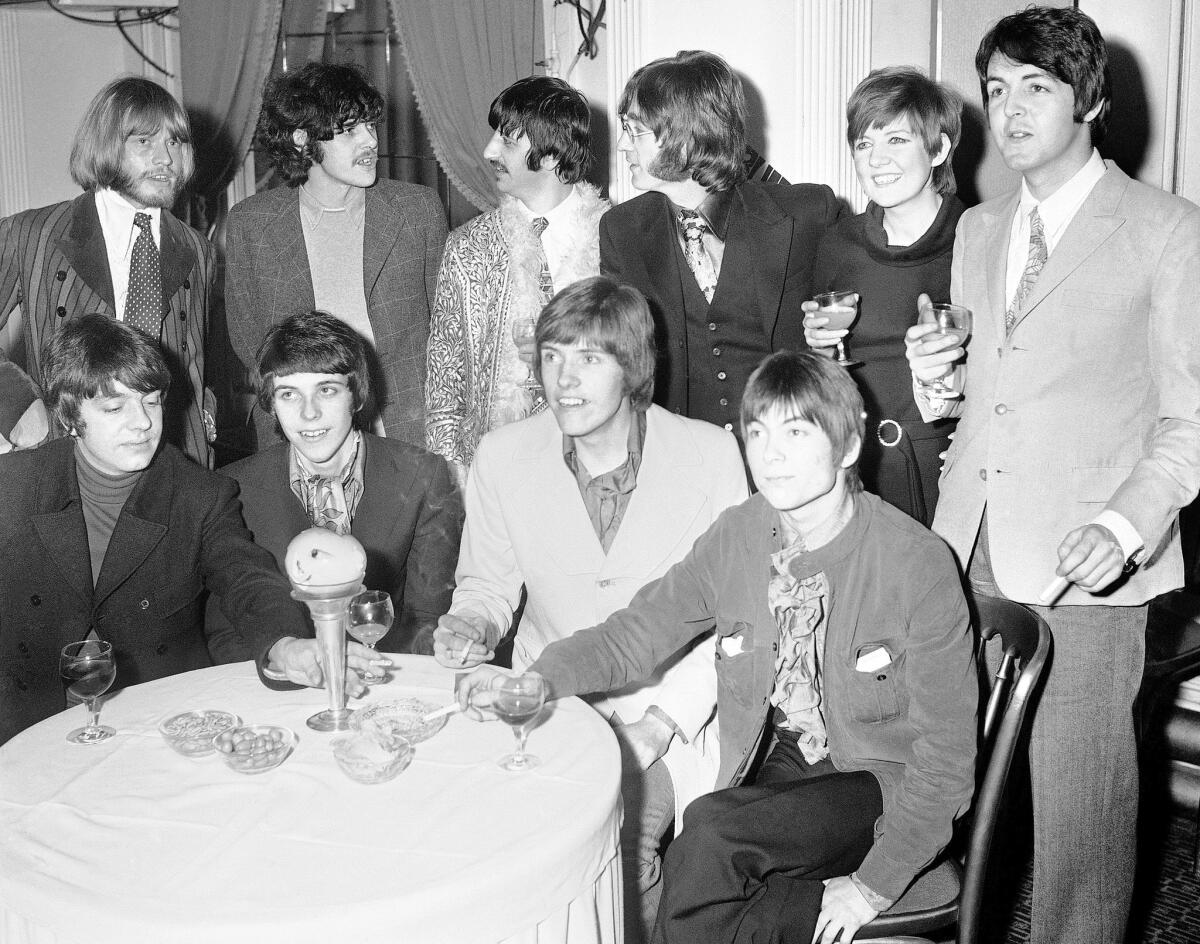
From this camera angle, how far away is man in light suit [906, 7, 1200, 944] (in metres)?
2.09

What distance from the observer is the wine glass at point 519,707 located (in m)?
1.65

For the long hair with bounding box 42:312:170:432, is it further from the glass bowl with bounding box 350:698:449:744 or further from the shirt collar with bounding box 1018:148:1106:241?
the shirt collar with bounding box 1018:148:1106:241

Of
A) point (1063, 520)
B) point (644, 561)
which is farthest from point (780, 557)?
point (1063, 520)

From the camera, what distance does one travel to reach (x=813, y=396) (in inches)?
76.4

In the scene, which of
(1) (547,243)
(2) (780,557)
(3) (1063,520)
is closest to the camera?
(2) (780,557)

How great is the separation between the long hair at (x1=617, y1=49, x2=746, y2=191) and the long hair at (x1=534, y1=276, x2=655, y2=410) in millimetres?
451

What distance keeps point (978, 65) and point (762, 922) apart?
1697 millimetres

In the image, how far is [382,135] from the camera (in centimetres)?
556

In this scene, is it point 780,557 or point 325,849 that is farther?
point 780,557

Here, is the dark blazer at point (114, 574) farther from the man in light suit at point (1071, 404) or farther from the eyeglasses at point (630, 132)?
the man in light suit at point (1071, 404)

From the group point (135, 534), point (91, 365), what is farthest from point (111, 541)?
point (91, 365)

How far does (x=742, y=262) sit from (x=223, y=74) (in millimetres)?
3583

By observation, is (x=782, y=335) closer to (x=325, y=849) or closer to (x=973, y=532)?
(x=973, y=532)

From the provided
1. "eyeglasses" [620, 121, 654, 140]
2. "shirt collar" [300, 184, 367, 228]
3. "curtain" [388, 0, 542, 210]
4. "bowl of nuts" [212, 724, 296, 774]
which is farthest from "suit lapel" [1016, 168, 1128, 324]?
"curtain" [388, 0, 542, 210]
